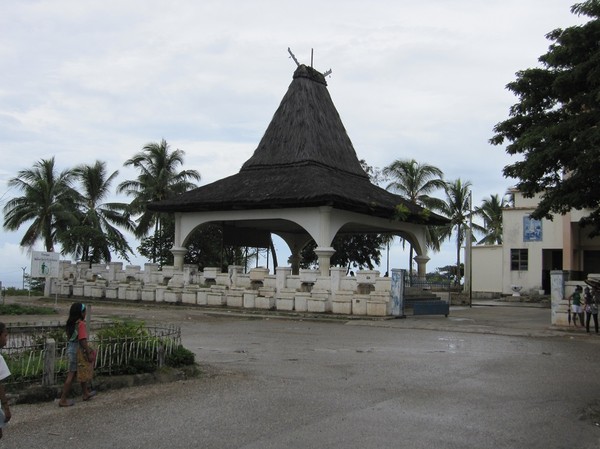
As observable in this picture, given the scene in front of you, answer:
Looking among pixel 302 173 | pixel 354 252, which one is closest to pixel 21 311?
pixel 302 173

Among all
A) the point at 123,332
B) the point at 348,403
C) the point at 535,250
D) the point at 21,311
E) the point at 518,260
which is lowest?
the point at 348,403

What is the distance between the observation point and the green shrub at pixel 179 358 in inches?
346

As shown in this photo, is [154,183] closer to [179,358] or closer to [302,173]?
[302,173]

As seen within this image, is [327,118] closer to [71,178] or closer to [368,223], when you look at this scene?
[368,223]

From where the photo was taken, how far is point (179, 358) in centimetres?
887

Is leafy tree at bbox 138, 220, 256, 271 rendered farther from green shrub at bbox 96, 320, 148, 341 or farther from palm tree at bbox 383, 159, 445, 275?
green shrub at bbox 96, 320, 148, 341

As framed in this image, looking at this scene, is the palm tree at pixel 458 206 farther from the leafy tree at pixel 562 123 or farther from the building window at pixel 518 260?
the leafy tree at pixel 562 123

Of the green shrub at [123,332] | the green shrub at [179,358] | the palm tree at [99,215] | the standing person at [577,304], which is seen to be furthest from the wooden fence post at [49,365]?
the palm tree at [99,215]

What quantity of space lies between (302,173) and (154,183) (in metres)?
15.9

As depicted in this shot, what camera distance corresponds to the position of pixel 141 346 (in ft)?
27.5

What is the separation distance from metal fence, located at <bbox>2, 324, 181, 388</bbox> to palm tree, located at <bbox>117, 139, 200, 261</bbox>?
2935 centimetres

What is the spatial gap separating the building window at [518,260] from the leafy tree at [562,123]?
1693 cm

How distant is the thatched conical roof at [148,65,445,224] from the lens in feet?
74.6

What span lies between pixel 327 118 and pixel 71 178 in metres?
18.5
